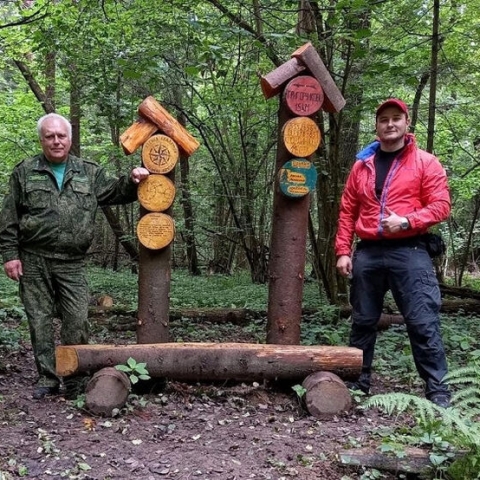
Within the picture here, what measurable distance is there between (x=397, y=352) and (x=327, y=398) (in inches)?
77.0

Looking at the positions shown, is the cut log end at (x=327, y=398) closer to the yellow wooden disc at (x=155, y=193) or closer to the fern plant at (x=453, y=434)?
the fern plant at (x=453, y=434)

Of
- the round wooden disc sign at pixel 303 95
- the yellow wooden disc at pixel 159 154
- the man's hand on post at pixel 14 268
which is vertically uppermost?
the round wooden disc sign at pixel 303 95

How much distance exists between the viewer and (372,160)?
425cm

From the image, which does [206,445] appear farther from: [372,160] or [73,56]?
[73,56]

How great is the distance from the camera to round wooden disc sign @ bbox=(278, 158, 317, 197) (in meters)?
4.49

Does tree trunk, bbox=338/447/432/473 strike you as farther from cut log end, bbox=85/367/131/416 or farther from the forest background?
the forest background

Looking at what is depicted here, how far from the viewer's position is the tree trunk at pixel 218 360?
4.23 metres

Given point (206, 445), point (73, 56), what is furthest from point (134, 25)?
point (206, 445)

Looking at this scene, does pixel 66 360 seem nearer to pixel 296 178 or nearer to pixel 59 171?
pixel 59 171

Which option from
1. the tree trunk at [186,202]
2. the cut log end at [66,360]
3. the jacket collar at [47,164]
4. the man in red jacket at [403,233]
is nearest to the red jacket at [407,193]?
the man in red jacket at [403,233]

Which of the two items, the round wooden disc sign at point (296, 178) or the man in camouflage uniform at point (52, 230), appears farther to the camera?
the round wooden disc sign at point (296, 178)

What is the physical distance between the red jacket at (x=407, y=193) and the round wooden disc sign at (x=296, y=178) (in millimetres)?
430

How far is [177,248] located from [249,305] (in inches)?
504

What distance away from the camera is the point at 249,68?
10.4 m
